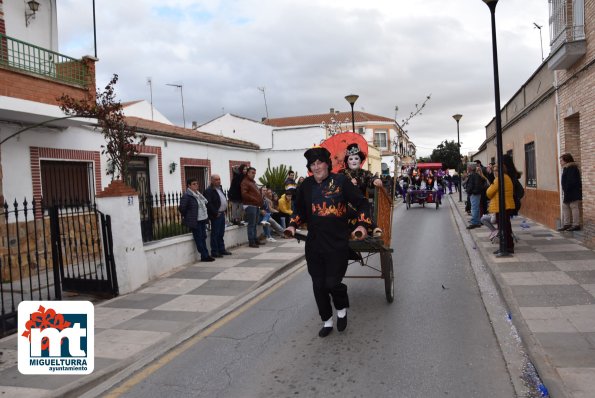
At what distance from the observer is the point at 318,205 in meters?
5.36

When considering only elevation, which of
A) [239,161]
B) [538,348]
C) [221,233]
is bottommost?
[538,348]

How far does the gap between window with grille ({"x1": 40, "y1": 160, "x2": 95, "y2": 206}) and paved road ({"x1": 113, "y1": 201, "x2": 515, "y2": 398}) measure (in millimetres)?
6996

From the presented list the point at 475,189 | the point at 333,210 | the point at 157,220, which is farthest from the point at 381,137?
the point at 333,210

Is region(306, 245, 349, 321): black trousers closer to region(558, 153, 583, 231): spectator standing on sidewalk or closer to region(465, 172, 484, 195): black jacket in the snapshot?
region(558, 153, 583, 231): spectator standing on sidewalk

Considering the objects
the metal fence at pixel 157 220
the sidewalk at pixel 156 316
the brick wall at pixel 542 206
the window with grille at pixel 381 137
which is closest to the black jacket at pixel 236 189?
the sidewalk at pixel 156 316

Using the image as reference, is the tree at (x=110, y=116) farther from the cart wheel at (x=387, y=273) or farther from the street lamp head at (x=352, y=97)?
the street lamp head at (x=352, y=97)

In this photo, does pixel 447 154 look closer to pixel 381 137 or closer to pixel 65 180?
pixel 381 137

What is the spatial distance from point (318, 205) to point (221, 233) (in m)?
6.11

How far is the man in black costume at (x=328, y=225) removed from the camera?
5.29m

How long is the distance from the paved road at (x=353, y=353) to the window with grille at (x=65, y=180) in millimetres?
6996

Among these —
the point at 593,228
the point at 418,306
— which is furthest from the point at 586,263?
the point at 418,306

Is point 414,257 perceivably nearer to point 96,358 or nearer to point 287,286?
point 287,286

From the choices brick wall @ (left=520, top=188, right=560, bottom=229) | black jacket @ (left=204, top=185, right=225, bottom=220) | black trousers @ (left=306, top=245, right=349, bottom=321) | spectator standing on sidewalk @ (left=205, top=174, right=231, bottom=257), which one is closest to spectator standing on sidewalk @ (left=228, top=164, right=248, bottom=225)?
spectator standing on sidewalk @ (left=205, top=174, right=231, bottom=257)

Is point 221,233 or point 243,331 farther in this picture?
point 221,233
